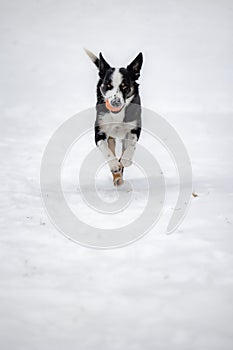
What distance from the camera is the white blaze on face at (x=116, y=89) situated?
435 cm

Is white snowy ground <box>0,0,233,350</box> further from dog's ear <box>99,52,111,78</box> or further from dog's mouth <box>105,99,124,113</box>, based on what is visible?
dog's ear <box>99,52,111,78</box>

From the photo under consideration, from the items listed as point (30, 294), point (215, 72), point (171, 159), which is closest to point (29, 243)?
point (30, 294)

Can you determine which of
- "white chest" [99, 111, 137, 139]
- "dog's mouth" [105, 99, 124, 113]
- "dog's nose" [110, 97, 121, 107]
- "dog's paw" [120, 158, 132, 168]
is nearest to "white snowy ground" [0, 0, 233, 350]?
"dog's paw" [120, 158, 132, 168]

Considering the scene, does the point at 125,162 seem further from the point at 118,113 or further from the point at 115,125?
the point at 118,113

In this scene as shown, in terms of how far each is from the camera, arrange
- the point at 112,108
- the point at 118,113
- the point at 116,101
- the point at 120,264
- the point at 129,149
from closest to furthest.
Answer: the point at 120,264, the point at 116,101, the point at 112,108, the point at 118,113, the point at 129,149

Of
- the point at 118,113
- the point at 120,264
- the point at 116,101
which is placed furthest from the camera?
the point at 118,113

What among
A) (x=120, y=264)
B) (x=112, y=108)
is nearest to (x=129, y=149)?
(x=112, y=108)

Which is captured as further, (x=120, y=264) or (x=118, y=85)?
(x=118, y=85)

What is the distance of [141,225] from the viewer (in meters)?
3.24

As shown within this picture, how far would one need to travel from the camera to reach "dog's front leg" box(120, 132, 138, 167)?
4660 millimetres

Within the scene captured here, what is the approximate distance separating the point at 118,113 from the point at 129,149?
0.47m

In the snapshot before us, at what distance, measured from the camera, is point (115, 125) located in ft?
15.3

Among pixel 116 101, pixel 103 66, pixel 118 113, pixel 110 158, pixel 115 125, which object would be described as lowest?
pixel 110 158

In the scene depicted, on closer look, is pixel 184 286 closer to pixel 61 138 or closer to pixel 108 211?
pixel 108 211
